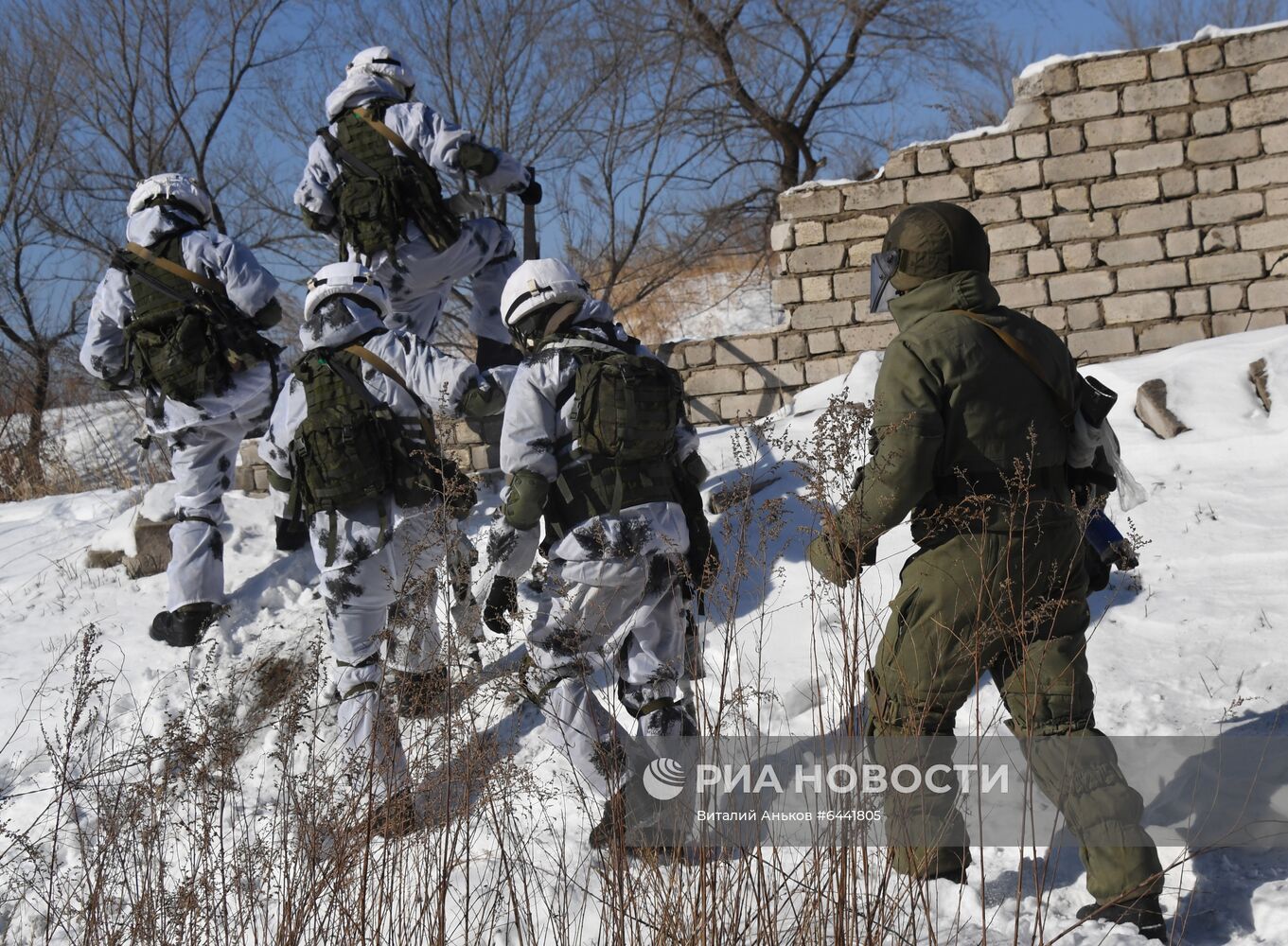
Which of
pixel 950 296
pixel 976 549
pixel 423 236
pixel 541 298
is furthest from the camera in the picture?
pixel 423 236

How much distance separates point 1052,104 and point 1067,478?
524cm

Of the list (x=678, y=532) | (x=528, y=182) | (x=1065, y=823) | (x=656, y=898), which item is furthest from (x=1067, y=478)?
(x=528, y=182)

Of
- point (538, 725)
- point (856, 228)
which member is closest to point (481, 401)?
point (538, 725)

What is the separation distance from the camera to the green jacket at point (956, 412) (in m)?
2.70

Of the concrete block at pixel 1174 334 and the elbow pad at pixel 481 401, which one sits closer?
the elbow pad at pixel 481 401

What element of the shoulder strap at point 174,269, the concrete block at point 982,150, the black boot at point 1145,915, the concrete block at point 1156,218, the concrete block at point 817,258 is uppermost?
the concrete block at point 982,150

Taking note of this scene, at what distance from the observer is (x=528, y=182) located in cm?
588

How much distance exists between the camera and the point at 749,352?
25.9ft

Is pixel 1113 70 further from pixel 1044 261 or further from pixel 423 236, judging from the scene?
pixel 423 236

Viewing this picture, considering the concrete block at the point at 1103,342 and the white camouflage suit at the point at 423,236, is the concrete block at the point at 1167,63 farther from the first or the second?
the white camouflage suit at the point at 423,236

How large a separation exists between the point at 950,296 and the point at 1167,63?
5503mm

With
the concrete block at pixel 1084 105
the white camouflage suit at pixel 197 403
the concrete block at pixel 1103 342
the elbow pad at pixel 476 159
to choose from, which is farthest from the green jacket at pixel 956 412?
the concrete block at pixel 1084 105

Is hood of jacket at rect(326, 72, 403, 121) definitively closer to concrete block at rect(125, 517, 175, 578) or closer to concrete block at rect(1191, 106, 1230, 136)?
concrete block at rect(125, 517, 175, 578)

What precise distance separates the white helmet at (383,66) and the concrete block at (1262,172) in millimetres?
4971
